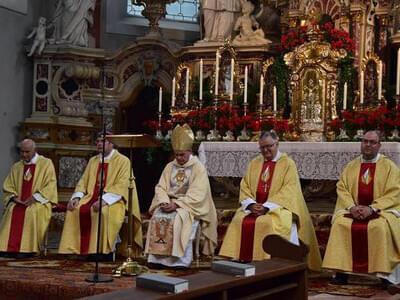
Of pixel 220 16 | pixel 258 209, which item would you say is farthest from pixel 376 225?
pixel 220 16

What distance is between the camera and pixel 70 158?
12008 mm

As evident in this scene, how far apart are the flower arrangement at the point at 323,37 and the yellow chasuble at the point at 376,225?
2.67 metres

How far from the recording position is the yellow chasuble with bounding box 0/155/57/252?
348 inches

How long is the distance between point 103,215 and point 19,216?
1.10m

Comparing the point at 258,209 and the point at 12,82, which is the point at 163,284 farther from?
the point at 12,82

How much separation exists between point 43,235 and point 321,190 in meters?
3.27

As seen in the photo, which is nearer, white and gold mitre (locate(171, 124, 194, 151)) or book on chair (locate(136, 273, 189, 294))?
book on chair (locate(136, 273, 189, 294))

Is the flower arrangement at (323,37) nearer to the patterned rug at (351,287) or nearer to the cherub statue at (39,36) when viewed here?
the patterned rug at (351,287)

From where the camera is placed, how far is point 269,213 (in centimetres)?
756

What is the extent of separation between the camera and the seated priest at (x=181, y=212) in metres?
7.92

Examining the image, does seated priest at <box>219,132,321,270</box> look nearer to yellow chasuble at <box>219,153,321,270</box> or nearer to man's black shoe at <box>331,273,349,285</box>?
yellow chasuble at <box>219,153,321,270</box>

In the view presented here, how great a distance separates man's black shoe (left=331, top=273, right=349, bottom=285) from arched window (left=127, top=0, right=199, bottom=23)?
24.1 ft

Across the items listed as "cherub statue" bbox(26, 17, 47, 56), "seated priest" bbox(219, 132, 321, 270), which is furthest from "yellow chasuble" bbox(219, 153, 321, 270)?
"cherub statue" bbox(26, 17, 47, 56)

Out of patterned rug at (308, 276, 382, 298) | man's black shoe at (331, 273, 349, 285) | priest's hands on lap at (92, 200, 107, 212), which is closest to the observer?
patterned rug at (308, 276, 382, 298)
